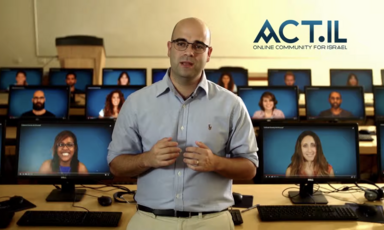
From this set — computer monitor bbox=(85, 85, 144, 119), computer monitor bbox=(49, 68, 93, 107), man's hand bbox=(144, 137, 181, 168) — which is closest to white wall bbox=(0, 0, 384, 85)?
computer monitor bbox=(49, 68, 93, 107)

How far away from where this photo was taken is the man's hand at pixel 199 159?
159 cm

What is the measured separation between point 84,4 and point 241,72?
433 cm

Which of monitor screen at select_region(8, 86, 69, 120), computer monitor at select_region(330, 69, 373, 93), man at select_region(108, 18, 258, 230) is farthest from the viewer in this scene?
computer monitor at select_region(330, 69, 373, 93)

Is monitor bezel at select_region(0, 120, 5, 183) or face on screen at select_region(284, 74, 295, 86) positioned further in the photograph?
face on screen at select_region(284, 74, 295, 86)

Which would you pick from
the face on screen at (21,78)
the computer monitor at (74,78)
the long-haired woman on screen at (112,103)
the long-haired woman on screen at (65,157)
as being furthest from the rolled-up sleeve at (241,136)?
the face on screen at (21,78)

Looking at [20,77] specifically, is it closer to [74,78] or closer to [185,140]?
[74,78]

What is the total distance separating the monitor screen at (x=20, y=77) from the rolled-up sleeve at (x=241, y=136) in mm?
4856

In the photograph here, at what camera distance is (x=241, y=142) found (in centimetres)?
177

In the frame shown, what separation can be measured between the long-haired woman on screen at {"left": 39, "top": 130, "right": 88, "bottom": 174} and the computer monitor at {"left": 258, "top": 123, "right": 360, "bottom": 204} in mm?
1079

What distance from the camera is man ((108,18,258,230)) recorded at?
1.69 meters

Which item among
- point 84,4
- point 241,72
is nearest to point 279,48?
point 241,72

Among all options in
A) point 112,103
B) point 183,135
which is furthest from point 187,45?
point 112,103

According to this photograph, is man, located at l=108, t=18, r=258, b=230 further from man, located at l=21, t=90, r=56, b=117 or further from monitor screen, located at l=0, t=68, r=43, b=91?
monitor screen, located at l=0, t=68, r=43, b=91

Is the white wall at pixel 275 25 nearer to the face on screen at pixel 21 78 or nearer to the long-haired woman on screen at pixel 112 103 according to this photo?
the face on screen at pixel 21 78
